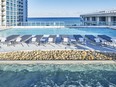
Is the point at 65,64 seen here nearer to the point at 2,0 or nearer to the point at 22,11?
the point at 2,0

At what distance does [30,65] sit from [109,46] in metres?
6.83

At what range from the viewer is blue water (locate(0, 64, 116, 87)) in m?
10.1

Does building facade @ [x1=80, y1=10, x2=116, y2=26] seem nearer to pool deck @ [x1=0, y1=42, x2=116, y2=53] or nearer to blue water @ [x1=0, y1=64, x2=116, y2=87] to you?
pool deck @ [x1=0, y1=42, x2=116, y2=53]

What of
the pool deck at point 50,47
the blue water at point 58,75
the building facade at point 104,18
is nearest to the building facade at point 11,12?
the building facade at point 104,18

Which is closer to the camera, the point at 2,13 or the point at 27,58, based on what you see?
the point at 27,58

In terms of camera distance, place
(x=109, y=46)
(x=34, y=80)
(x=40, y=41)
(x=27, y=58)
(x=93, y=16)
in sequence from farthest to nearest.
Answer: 1. (x=93, y=16)
2. (x=40, y=41)
3. (x=109, y=46)
4. (x=27, y=58)
5. (x=34, y=80)

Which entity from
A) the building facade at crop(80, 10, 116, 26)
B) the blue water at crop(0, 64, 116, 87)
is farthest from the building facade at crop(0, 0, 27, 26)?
the blue water at crop(0, 64, 116, 87)

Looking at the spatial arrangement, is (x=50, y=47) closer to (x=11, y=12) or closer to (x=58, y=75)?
(x=58, y=75)

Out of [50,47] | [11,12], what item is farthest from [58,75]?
[11,12]

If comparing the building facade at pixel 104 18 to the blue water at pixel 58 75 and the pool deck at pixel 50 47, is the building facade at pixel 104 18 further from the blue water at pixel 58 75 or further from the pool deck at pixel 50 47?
the blue water at pixel 58 75

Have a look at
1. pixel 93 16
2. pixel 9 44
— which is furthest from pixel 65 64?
pixel 93 16

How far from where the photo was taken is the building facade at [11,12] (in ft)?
124

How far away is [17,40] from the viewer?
704 inches

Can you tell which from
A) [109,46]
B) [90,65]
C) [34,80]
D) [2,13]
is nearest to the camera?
[34,80]
